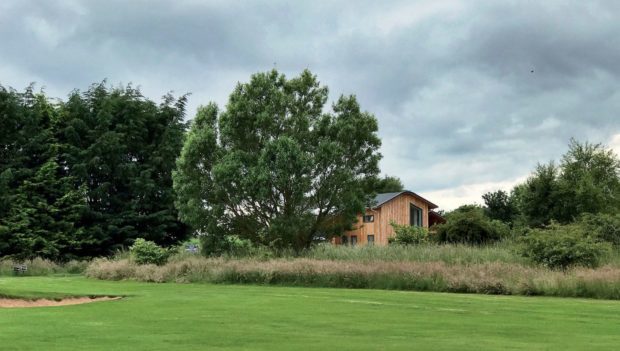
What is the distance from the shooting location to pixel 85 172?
40.4 m

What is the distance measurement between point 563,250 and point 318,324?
12763mm

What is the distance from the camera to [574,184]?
4609 centimetres

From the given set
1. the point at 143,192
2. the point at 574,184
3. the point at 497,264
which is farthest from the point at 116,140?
the point at 574,184

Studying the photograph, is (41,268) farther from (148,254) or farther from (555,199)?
(555,199)

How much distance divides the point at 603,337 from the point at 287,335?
432 centimetres

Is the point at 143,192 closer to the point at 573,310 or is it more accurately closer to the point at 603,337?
the point at 573,310

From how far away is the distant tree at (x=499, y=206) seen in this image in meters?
59.3

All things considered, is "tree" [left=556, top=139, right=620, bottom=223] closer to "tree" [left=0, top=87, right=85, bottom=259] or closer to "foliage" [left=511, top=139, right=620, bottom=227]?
"foliage" [left=511, top=139, right=620, bottom=227]

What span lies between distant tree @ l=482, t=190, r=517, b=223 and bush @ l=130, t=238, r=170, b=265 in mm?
38229

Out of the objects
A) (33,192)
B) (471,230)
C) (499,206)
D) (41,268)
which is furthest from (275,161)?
(499,206)

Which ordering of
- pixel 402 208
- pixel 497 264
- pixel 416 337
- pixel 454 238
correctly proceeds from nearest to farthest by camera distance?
pixel 416 337
pixel 497 264
pixel 454 238
pixel 402 208

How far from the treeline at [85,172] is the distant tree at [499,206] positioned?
2908 centimetres

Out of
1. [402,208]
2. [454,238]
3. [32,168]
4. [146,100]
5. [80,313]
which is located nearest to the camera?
[80,313]

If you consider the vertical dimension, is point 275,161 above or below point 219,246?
above
